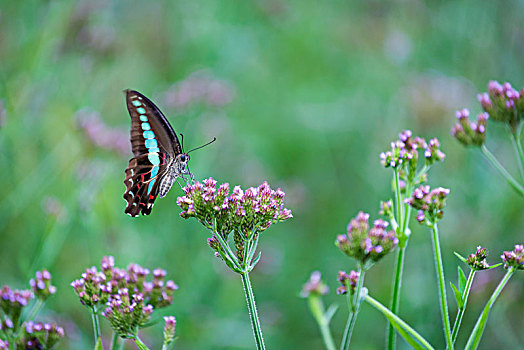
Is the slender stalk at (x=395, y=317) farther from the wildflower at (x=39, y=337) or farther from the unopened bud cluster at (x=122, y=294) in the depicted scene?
the wildflower at (x=39, y=337)

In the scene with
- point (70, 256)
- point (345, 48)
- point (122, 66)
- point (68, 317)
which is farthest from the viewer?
point (345, 48)

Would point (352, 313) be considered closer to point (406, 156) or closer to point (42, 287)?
point (406, 156)

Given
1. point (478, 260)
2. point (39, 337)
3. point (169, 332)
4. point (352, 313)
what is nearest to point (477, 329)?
point (478, 260)

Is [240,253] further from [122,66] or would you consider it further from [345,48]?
[345,48]

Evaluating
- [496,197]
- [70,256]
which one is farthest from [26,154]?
[496,197]

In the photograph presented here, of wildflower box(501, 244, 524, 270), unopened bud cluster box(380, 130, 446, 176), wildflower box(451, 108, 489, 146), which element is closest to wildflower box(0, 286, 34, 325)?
unopened bud cluster box(380, 130, 446, 176)
